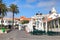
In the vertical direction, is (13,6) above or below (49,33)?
above

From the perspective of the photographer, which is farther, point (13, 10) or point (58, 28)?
point (13, 10)

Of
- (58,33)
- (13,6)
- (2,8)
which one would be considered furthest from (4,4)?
(58,33)

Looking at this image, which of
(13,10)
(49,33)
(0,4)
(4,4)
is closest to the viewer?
(49,33)

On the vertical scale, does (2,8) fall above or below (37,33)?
above

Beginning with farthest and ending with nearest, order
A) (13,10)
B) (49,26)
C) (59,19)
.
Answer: (13,10) → (49,26) → (59,19)

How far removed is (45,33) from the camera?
5225 cm

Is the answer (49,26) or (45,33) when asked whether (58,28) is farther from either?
(49,26)

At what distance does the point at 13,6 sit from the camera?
119812 mm

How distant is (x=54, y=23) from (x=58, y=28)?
2956 millimetres

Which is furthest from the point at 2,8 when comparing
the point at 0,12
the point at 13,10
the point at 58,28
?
the point at 58,28

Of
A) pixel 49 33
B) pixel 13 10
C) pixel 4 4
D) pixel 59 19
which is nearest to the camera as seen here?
pixel 49 33

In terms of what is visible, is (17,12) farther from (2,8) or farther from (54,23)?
(54,23)

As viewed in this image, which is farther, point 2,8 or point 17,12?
point 17,12

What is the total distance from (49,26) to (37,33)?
14.1 m
